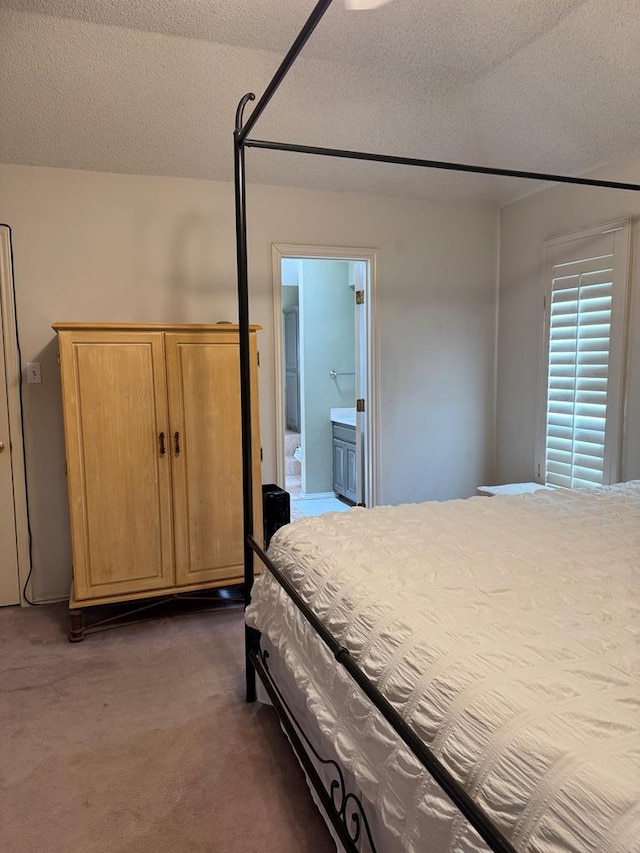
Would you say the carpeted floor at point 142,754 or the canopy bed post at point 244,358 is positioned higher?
the canopy bed post at point 244,358

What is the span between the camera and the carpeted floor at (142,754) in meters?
1.66

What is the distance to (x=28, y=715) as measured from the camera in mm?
2238

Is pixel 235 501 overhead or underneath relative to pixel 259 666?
overhead

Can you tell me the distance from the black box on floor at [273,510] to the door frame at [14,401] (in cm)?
136

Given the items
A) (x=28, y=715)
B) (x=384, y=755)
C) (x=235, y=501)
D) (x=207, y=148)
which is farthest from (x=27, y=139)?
(x=384, y=755)

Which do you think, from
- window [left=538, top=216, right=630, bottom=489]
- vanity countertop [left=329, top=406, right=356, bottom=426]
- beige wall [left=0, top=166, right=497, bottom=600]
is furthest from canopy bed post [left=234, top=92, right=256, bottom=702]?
vanity countertop [left=329, top=406, right=356, bottom=426]

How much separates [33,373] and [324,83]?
213cm

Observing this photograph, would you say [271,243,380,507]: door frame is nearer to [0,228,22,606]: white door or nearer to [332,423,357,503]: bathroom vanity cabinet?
[332,423,357,503]: bathroom vanity cabinet

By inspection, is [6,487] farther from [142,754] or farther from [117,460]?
[142,754]

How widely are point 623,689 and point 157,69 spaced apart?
8.46 ft

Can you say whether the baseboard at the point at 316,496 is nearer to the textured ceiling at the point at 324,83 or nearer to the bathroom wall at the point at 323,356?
the bathroom wall at the point at 323,356

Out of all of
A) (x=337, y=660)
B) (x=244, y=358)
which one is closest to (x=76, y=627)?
(x=244, y=358)

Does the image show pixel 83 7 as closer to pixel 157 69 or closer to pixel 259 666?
pixel 157 69

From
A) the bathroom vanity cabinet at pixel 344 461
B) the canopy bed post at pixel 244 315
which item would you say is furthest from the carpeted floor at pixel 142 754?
the bathroom vanity cabinet at pixel 344 461
